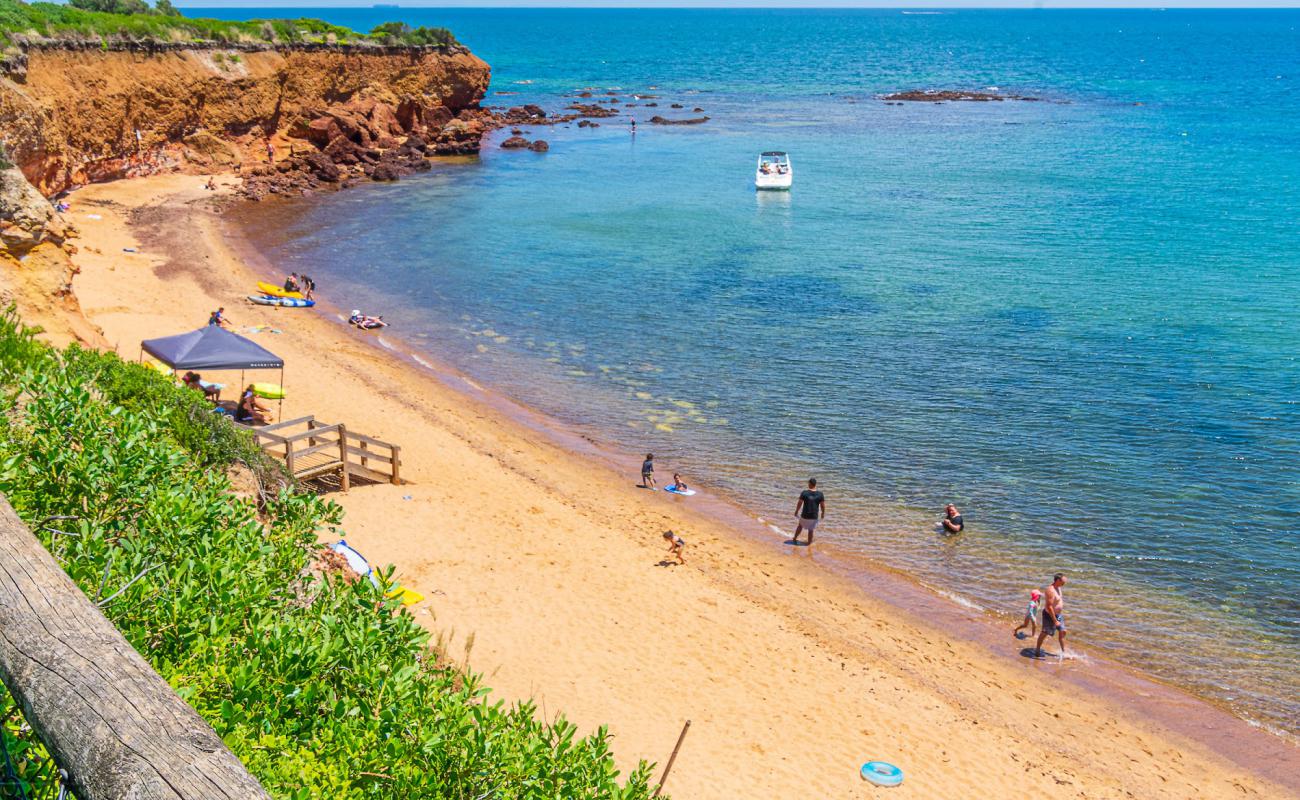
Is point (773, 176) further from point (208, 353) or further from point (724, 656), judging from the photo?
point (724, 656)

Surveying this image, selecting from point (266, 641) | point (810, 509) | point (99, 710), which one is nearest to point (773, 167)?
point (810, 509)

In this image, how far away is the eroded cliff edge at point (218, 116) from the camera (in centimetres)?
3688

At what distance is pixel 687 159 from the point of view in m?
68.2

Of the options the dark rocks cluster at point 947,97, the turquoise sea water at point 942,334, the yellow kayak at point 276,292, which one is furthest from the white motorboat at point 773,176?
the dark rocks cluster at point 947,97

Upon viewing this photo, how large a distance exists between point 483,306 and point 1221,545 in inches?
969

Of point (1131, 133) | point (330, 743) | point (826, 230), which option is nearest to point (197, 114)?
point (826, 230)

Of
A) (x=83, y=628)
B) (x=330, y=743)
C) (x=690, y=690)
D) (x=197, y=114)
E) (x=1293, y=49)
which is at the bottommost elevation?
(x=690, y=690)

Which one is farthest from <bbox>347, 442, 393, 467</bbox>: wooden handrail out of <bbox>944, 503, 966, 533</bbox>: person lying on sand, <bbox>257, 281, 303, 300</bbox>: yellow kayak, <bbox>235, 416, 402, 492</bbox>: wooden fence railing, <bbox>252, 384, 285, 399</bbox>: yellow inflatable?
<bbox>257, 281, 303, 300</bbox>: yellow kayak

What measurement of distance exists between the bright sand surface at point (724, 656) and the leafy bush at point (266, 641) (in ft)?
19.4

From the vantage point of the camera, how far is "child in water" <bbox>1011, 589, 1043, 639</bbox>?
55.9 feet

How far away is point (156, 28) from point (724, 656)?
50.5 m

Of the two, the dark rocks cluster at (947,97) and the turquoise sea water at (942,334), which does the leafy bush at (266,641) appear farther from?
the dark rocks cluster at (947,97)

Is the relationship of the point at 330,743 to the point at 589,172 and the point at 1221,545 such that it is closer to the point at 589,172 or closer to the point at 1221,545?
the point at 1221,545

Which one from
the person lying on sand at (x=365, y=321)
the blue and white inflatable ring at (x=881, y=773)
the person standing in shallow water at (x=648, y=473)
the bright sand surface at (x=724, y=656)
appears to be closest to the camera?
the blue and white inflatable ring at (x=881, y=773)
